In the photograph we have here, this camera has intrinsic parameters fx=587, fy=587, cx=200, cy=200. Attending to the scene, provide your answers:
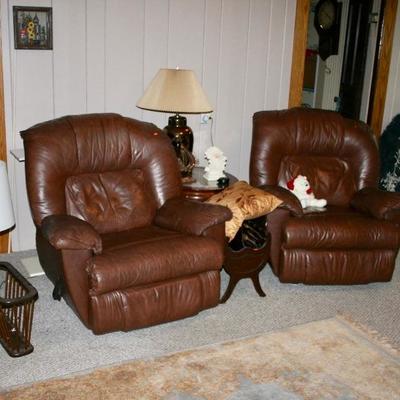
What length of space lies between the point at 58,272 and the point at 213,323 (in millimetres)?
881

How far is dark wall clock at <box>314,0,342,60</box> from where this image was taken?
5.98 m

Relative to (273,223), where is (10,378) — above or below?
below

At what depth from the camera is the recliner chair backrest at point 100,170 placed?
10.6 feet

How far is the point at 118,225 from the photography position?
11.2ft

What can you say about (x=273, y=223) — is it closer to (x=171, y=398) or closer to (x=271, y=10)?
(x=171, y=398)

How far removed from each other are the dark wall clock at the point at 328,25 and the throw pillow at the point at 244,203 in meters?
3.26

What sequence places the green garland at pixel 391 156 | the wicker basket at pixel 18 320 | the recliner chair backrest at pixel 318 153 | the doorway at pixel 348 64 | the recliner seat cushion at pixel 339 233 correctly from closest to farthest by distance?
the wicker basket at pixel 18 320, the recliner seat cushion at pixel 339 233, the recliner chair backrest at pixel 318 153, the green garland at pixel 391 156, the doorway at pixel 348 64

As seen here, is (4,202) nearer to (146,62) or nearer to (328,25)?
(146,62)

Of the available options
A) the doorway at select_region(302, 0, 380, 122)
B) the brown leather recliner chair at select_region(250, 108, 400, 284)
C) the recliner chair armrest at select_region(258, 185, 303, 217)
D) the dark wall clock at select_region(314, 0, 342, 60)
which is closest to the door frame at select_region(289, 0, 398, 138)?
the doorway at select_region(302, 0, 380, 122)

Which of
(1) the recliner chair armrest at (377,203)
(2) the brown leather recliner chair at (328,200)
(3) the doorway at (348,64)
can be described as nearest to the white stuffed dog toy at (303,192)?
(2) the brown leather recliner chair at (328,200)

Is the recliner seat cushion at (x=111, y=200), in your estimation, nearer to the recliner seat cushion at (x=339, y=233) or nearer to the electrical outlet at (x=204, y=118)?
the recliner seat cushion at (x=339, y=233)

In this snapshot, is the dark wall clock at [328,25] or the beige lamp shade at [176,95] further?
the dark wall clock at [328,25]

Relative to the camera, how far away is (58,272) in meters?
3.01

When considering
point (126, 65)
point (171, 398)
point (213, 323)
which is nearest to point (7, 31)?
point (126, 65)
